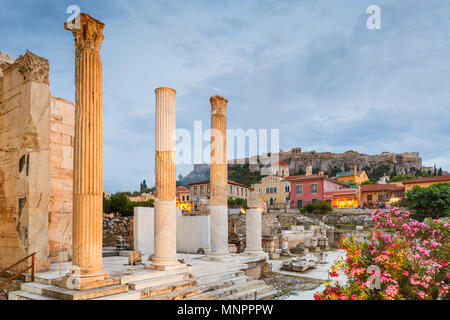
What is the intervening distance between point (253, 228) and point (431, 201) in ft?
111

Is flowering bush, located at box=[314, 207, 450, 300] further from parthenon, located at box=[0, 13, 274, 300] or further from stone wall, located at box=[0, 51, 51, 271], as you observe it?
stone wall, located at box=[0, 51, 51, 271]

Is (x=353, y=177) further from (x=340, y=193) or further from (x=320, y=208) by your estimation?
(x=320, y=208)

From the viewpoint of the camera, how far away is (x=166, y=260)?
372 inches

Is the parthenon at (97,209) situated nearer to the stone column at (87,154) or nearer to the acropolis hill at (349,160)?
the stone column at (87,154)

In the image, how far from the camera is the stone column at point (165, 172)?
9719mm

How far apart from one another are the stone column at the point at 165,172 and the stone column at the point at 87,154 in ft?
7.42

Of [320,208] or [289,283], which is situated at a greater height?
[320,208]

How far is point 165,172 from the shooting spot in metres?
9.92

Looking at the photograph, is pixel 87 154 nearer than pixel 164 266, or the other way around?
pixel 87 154

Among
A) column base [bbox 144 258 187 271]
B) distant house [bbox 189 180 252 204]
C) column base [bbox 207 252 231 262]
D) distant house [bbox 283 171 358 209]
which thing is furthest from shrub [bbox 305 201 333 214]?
column base [bbox 144 258 187 271]

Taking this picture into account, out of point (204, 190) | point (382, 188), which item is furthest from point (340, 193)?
point (204, 190)

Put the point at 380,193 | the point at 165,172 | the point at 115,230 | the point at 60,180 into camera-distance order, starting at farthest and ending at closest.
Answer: the point at 380,193 < the point at 115,230 < the point at 60,180 < the point at 165,172

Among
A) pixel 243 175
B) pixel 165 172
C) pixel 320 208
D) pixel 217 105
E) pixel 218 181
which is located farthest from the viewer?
pixel 243 175
